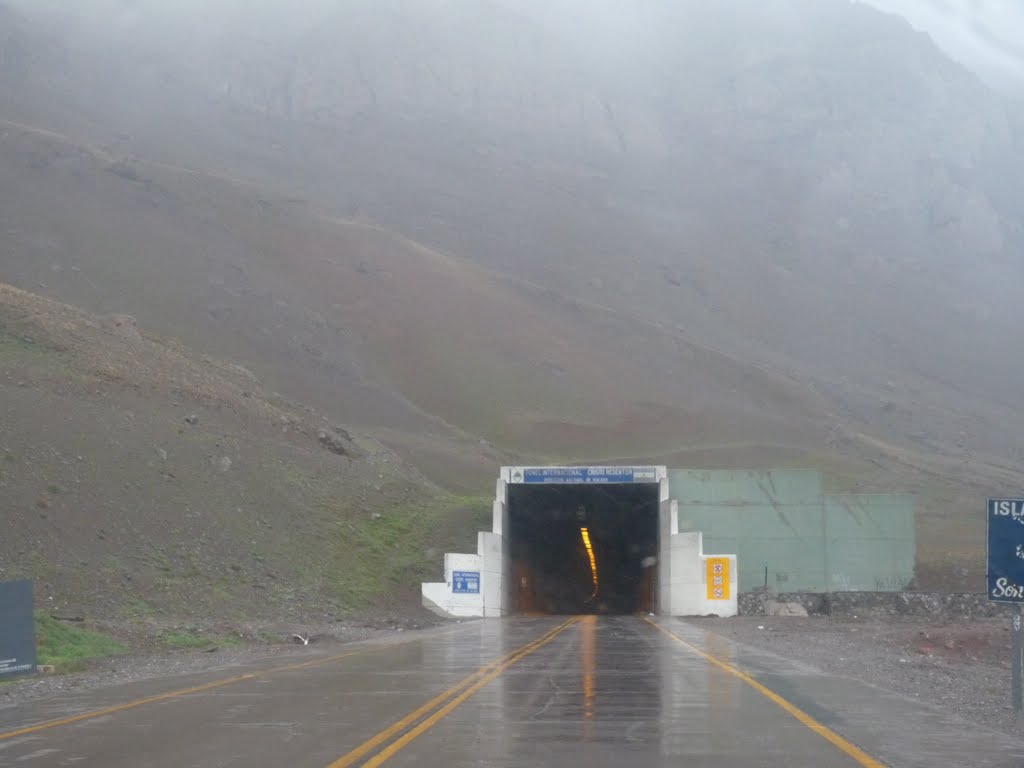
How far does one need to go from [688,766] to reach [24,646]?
12574 millimetres

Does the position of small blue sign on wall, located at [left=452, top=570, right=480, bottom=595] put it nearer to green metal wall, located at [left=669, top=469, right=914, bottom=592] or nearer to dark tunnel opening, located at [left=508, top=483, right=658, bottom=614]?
dark tunnel opening, located at [left=508, top=483, right=658, bottom=614]

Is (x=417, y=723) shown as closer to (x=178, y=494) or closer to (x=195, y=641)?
(x=195, y=641)

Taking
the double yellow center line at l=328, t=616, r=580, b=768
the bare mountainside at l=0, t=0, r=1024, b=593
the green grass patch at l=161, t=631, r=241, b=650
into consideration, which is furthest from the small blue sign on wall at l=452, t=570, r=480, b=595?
the bare mountainside at l=0, t=0, r=1024, b=593

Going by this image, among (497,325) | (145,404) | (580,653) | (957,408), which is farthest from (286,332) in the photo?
(580,653)

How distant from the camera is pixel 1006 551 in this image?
606 inches

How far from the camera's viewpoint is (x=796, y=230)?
168 metres

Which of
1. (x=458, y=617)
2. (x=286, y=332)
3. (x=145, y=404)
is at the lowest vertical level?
(x=458, y=617)

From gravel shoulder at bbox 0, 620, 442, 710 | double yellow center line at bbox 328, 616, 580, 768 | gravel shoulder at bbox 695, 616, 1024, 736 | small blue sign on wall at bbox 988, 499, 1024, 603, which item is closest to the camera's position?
double yellow center line at bbox 328, 616, 580, 768

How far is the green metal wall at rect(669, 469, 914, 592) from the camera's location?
160ft

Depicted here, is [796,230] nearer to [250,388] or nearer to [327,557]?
[250,388]

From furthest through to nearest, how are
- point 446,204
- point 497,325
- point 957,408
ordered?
1. point 446,204
2. point 957,408
3. point 497,325

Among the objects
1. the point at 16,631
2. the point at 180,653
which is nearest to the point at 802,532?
the point at 180,653

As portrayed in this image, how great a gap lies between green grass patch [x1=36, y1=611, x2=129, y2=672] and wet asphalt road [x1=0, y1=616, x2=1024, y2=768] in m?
3.56

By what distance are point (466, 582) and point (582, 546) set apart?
89.7ft
